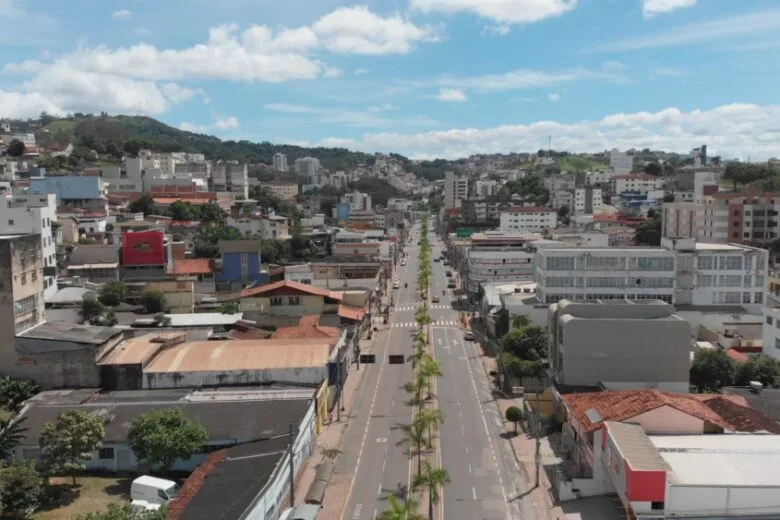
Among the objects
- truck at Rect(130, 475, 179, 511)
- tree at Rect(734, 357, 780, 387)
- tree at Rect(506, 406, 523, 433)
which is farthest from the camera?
A: tree at Rect(734, 357, 780, 387)

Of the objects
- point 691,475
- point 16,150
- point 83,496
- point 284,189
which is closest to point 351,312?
point 83,496

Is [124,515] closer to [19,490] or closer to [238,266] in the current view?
[19,490]

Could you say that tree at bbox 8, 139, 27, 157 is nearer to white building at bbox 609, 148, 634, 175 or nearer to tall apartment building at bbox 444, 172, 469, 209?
tall apartment building at bbox 444, 172, 469, 209

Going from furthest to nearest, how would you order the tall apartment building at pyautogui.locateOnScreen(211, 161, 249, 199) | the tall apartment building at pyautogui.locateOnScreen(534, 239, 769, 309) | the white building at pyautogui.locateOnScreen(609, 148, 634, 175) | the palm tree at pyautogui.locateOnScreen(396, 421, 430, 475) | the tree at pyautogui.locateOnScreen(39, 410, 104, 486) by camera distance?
the white building at pyautogui.locateOnScreen(609, 148, 634, 175)
the tall apartment building at pyautogui.locateOnScreen(211, 161, 249, 199)
the tall apartment building at pyautogui.locateOnScreen(534, 239, 769, 309)
the palm tree at pyautogui.locateOnScreen(396, 421, 430, 475)
the tree at pyautogui.locateOnScreen(39, 410, 104, 486)

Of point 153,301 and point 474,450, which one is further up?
point 153,301

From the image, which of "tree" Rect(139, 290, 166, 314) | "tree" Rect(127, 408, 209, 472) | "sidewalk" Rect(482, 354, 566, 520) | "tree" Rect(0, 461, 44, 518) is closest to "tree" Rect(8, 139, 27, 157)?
"tree" Rect(139, 290, 166, 314)

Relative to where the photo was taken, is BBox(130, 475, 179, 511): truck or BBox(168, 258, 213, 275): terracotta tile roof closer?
BBox(130, 475, 179, 511): truck

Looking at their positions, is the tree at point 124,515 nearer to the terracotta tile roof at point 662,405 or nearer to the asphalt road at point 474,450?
the asphalt road at point 474,450
